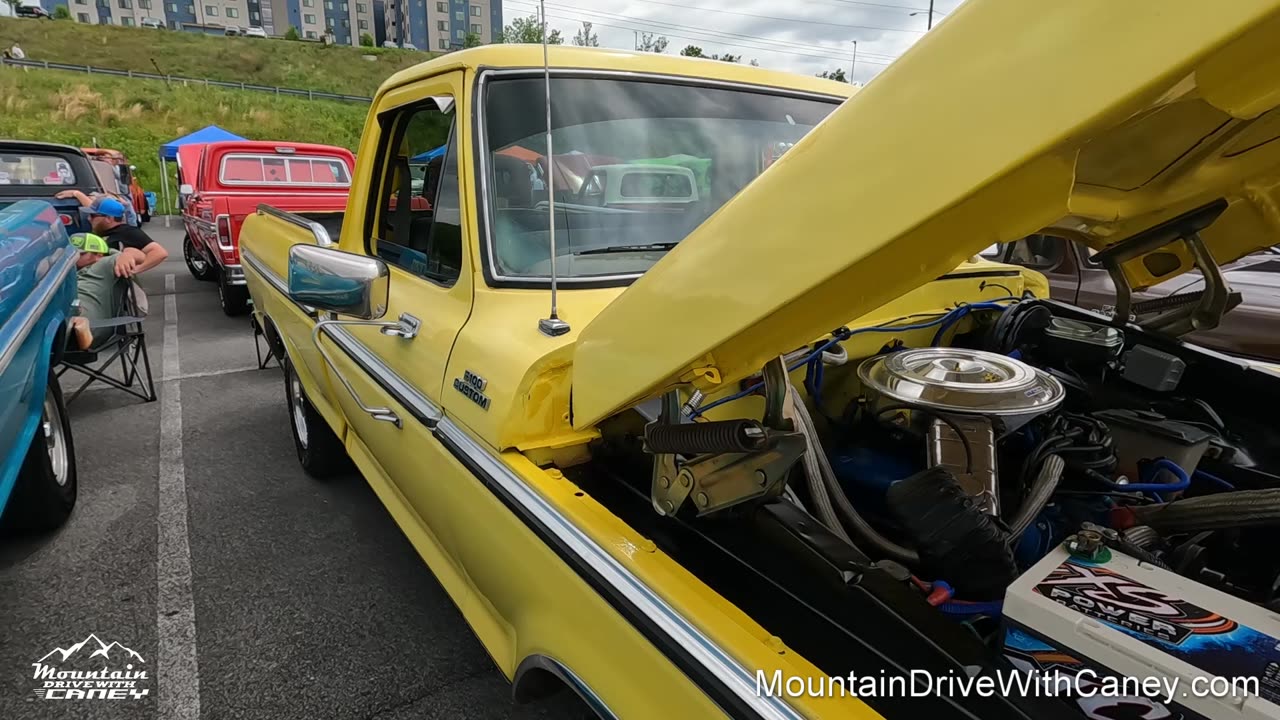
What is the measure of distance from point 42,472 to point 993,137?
165 inches

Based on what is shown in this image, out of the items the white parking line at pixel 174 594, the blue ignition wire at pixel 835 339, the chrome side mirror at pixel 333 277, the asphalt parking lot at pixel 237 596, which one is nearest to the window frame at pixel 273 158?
the white parking line at pixel 174 594

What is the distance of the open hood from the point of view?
25.9 inches

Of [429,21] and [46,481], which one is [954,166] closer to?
[46,481]

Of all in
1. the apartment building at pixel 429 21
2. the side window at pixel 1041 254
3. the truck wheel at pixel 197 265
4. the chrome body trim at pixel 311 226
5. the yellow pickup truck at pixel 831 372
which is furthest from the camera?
the apartment building at pixel 429 21

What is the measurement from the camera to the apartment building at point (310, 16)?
246 ft

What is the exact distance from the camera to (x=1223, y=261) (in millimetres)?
1898

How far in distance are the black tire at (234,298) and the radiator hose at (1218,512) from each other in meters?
8.65

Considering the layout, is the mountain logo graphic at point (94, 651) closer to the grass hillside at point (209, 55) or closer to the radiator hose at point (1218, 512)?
the radiator hose at point (1218, 512)

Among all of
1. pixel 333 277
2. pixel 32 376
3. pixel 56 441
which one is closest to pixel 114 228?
pixel 56 441

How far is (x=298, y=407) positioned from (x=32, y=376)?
1.22m

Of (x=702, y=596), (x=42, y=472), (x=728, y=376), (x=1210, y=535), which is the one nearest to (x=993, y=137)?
(x=728, y=376)

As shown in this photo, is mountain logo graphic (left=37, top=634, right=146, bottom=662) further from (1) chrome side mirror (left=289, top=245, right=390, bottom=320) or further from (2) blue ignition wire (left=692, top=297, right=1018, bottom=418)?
(2) blue ignition wire (left=692, top=297, right=1018, bottom=418)

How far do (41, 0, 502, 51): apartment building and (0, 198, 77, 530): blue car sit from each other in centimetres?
7783

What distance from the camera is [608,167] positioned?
2.15 meters
